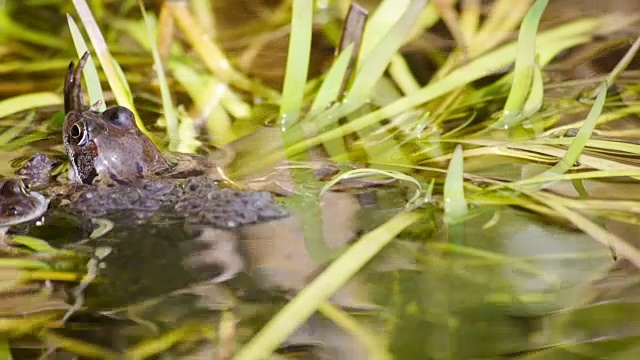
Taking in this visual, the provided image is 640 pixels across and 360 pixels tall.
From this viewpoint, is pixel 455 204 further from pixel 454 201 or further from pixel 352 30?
pixel 352 30

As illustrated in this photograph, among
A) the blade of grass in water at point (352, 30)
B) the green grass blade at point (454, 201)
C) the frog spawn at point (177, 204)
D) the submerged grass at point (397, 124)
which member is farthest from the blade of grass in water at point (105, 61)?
the green grass blade at point (454, 201)

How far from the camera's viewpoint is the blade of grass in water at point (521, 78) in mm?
1033

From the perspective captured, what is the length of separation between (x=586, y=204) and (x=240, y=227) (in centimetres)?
39

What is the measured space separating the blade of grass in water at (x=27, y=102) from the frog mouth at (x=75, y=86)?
0.21m

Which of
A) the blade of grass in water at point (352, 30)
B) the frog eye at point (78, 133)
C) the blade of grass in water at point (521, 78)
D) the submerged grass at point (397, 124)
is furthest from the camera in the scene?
the blade of grass in water at point (352, 30)

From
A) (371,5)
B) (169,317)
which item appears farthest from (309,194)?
(371,5)

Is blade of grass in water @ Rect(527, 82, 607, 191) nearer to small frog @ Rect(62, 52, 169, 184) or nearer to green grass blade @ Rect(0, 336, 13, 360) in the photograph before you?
small frog @ Rect(62, 52, 169, 184)

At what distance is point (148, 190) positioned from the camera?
2.79 ft

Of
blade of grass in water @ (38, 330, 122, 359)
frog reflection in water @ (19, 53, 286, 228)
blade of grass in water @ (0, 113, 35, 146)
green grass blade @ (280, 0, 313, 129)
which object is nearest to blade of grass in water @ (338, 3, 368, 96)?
green grass blade @ (280, 0, 313, 129)

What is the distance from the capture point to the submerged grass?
0.74m

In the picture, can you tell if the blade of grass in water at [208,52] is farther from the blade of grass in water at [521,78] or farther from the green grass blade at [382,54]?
the blade of grass in water at [521,78]

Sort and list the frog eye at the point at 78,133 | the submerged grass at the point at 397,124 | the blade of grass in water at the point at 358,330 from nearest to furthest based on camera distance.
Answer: the blade of grass in water at the point at 358,330
the submerged grass at the point at 397,124
the frog eye at the point at 78,133

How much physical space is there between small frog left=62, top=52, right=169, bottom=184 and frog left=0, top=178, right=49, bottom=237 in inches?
2.8

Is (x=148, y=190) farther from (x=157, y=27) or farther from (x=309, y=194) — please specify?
(x=157, y=27)
